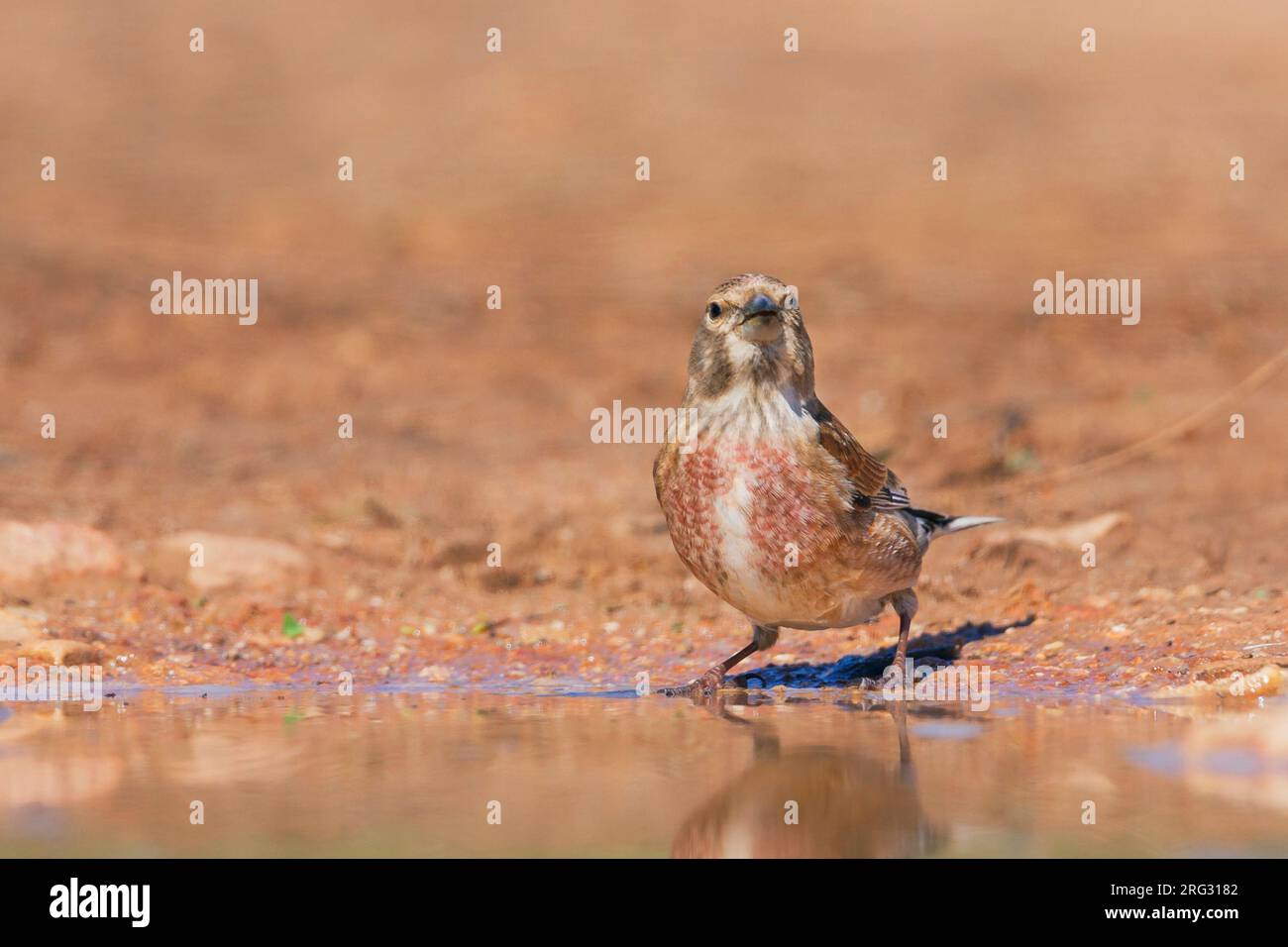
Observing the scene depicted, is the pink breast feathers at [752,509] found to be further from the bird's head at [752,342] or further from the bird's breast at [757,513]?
the bird's head at [752,342]

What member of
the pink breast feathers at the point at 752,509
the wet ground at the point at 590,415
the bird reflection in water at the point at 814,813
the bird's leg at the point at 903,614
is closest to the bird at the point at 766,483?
the pink breast feathers at the point at 752,509

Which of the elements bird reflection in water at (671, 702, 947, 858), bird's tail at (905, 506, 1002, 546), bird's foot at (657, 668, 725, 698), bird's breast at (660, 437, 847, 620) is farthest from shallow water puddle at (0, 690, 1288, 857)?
bird's tail at (905, 506, 1002, 546)

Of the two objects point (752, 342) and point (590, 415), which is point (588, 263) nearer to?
point (590, 415)

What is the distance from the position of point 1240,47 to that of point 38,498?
17091 millimetres

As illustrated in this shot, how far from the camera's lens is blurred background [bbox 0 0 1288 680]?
32.5 ft

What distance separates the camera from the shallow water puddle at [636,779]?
4578mm

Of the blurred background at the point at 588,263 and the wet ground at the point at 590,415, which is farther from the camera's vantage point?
the blurred background at the point at 588,263

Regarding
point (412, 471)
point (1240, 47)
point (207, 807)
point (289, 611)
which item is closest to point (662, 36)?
point (1240, 47)

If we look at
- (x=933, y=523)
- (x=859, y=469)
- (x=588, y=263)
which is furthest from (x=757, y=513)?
(x=588, y=263)

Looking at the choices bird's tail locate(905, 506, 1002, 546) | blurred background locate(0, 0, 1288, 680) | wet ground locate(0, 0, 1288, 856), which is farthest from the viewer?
blurred background locate(0, 0, 1288, 680)

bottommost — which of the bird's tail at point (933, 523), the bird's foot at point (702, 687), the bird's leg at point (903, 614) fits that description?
the bird's foot at point (702, 687)

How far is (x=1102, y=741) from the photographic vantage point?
228 inches

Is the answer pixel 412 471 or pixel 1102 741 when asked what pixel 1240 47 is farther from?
pixel 1102 741

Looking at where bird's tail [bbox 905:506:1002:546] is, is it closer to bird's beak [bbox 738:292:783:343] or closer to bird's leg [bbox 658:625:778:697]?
bird's leg [bbox 658:625:778:697]
